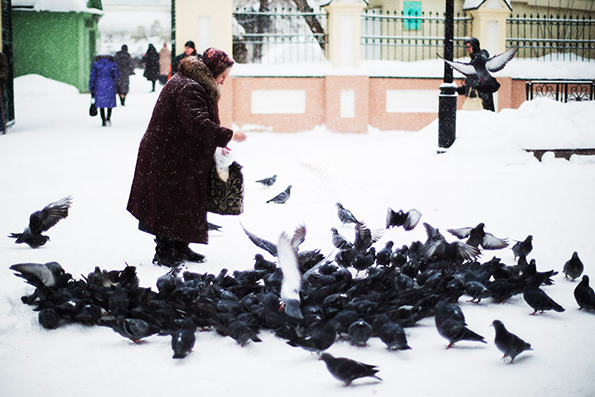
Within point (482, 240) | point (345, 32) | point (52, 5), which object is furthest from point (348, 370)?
point (52, 5)

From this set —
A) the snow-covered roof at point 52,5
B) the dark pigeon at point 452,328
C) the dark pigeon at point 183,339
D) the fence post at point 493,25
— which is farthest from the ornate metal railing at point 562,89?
the snow-covered roof at point 52,5

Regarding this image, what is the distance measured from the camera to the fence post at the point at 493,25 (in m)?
17.3

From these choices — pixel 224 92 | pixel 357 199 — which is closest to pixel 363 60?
pixel 224 92

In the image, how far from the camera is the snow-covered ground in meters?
3.21

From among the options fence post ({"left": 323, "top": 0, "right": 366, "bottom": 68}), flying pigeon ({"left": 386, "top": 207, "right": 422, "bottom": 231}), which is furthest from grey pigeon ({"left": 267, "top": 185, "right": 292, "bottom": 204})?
fence post ({"left": 323, "top": 0, "right": 366, "bottom": 68})

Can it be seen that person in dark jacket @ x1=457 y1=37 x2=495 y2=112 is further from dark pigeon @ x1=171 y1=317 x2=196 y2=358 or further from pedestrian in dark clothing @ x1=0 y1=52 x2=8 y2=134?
dark pigeon @ x1=171 y1=317 x2=196 y2=358

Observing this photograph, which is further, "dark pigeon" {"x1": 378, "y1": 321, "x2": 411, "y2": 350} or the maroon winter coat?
the maroon winter coat

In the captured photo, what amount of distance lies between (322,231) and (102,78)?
1089cm

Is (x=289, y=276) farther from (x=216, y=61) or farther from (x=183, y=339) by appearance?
(x=216, y=61)

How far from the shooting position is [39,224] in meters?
5.70

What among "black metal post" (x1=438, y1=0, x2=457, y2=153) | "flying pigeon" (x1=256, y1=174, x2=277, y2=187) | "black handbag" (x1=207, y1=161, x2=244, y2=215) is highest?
"black metal post" (x1=438, y1=0, x2=457, y2=153)

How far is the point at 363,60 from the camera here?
17109 mm

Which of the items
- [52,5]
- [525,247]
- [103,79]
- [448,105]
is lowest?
[525,247]

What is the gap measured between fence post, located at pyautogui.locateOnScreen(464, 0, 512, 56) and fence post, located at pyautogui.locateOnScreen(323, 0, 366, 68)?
9.78 feet
